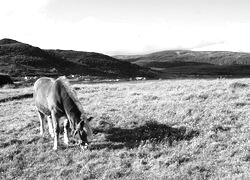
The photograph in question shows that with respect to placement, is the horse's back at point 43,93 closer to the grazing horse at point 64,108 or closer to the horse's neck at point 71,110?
the grazing horse at point 64,108

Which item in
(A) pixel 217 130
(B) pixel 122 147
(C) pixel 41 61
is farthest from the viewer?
(C) pixel 41 61

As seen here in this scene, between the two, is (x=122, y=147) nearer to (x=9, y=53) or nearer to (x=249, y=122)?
(x=249, y=122)

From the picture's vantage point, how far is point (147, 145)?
1297cm

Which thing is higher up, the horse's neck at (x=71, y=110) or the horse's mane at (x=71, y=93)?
the horse's mane at (x=71, y=93)

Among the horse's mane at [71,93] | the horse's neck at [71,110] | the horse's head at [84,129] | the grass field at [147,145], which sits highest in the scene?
the horse's mane at [71,93]

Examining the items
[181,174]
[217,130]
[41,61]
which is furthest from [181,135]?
[41,61]

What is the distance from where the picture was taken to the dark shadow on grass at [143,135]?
13.5 meters


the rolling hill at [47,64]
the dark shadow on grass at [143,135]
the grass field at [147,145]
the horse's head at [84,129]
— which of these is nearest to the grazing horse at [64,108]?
the horse's head at [84,129]

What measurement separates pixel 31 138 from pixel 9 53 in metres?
154

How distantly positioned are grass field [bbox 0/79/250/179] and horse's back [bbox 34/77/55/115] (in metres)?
1.41

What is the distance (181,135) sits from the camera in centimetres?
1394

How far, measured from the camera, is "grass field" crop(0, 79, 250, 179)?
10977 millimetres

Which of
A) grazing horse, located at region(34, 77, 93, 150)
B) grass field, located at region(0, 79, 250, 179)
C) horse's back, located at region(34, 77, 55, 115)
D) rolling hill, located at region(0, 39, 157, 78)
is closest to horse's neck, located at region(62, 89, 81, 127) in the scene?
grazing horse, located at region(34, 77, 93, 150)

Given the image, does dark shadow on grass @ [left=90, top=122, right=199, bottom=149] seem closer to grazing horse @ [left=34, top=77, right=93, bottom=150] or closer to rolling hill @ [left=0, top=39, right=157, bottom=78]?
grazing horse @ [left=34, top=77, right=93, bottom=150]
